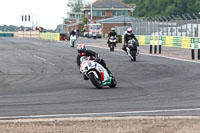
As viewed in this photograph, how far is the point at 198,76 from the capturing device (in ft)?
62.7

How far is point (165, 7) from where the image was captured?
476 ft

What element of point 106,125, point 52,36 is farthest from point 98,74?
point 52,36

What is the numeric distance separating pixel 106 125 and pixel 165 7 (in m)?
138

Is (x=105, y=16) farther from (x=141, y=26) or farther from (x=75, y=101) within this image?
(x=75, y=101)

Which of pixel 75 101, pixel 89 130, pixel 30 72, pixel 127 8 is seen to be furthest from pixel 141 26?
pixel 127 8

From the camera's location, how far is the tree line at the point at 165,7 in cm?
13500

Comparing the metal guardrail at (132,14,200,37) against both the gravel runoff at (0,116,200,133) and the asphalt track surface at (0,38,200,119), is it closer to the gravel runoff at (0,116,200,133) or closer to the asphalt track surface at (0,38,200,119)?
the asphalt track surface at (0,38,200,119)

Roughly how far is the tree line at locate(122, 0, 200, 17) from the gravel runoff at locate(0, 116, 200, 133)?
127062 mm

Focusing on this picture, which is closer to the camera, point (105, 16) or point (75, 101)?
point (75, 101)

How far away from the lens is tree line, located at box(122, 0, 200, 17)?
443 feet

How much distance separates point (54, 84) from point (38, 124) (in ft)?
27.0

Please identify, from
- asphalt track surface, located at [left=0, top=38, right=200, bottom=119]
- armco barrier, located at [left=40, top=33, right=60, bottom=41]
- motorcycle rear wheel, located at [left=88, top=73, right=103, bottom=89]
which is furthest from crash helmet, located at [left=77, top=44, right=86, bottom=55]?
armco barrier, located at [left=40, top=33, right=60, bottom=41]

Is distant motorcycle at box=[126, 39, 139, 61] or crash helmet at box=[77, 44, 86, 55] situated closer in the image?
crash helmet at box=[77, 44, 86, 55]

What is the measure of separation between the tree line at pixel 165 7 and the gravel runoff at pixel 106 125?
417 feet
